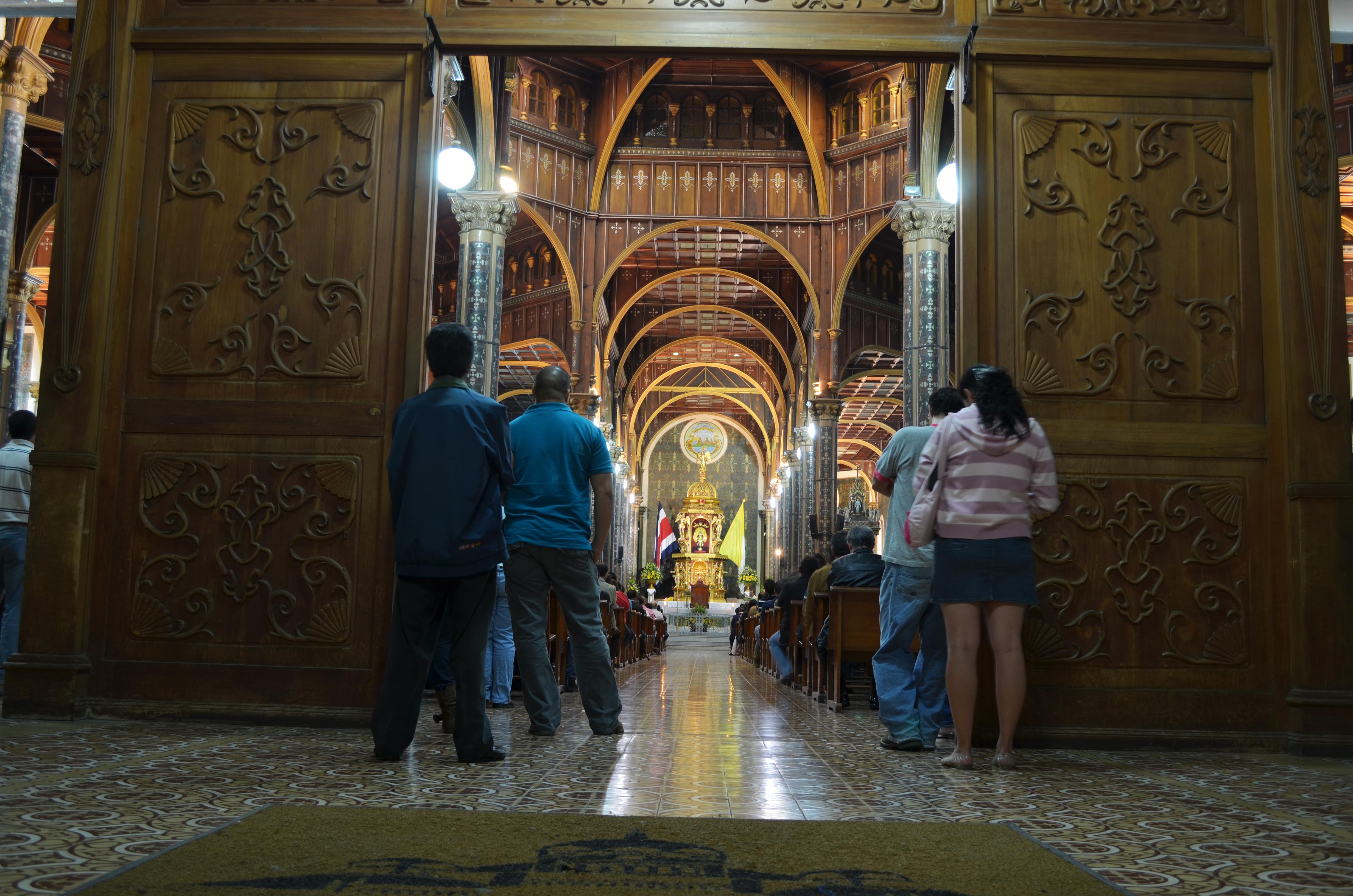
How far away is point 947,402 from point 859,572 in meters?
2.80

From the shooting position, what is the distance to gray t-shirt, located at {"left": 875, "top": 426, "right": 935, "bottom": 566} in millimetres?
4633

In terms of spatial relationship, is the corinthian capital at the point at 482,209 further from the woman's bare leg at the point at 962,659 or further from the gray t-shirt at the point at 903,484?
the woman's bare leg at the point at 962,659

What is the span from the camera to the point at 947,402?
4449mm


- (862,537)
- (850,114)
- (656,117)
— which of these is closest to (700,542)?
(656,117)

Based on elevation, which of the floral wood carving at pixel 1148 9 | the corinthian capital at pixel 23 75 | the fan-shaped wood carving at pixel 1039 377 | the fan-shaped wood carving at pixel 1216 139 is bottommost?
the fan-shaped wood carving at pixel 1039 377

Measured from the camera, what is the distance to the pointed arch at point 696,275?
923 inches

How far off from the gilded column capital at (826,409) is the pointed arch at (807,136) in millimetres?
1838

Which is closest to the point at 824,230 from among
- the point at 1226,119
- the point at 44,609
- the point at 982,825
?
the point at 1226,119

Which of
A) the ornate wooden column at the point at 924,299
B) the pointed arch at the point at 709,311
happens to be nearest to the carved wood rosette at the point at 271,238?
the ornate wooden column at the point at 924,299

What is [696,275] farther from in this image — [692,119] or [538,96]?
[538,96]

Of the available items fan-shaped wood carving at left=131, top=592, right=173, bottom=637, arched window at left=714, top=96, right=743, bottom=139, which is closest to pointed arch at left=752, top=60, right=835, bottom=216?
arched window at left=714, top=96, right=743, bottom=139

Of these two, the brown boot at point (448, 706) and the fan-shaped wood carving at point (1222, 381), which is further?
the fan-shaped wood carving at point (1222, 381)

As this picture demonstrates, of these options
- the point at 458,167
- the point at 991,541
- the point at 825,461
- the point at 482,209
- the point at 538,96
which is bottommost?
the point at 991,541

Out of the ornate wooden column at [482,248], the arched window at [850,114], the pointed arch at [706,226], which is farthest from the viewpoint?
the pointed arch at [706,226]
